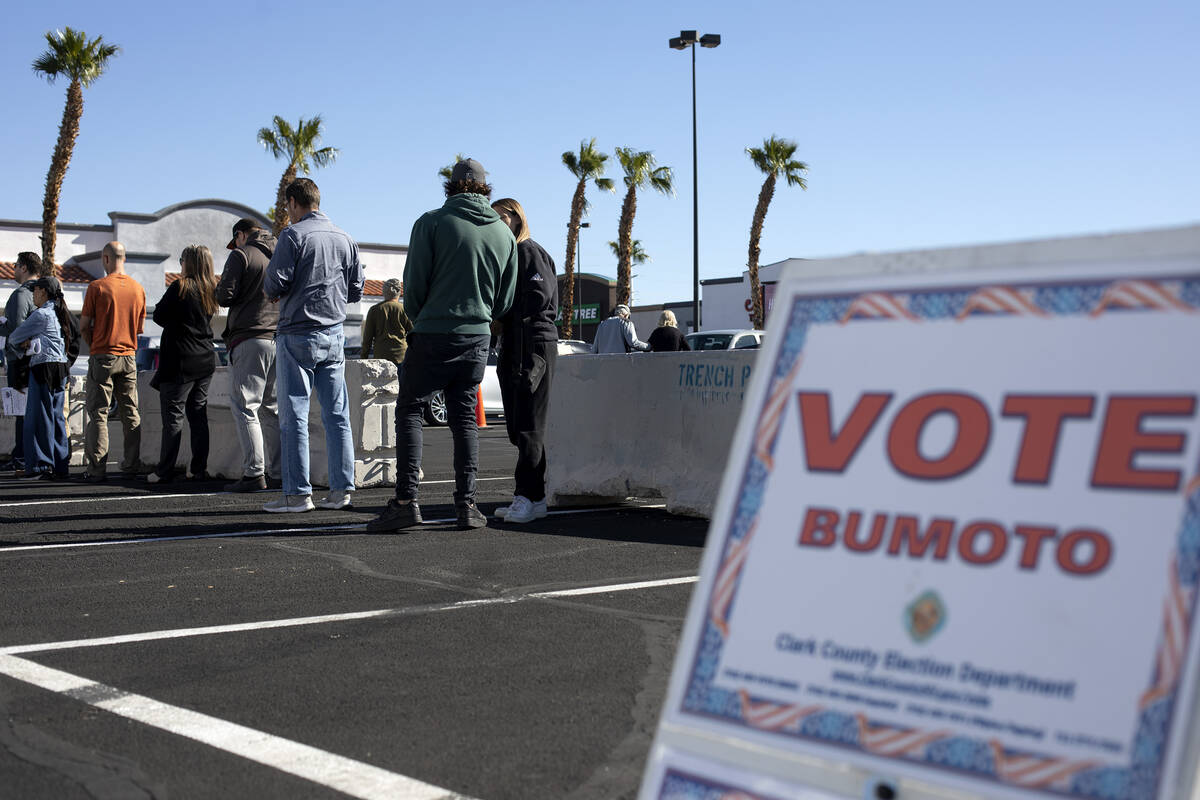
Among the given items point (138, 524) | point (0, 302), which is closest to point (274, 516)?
point (138, 524)

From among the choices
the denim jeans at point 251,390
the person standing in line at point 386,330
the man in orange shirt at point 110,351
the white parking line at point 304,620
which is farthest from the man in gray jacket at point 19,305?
the white parking line at point 304,620

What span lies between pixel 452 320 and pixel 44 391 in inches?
220

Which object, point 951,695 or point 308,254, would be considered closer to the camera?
point 951,695

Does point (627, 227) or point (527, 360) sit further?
point (627, 227)

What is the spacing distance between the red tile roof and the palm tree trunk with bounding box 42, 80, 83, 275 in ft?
6.19

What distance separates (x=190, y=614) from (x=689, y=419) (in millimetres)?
3629

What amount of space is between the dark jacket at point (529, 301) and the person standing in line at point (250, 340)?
219 cm

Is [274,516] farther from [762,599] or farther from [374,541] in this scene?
[762,599]

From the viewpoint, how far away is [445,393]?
7156 mm

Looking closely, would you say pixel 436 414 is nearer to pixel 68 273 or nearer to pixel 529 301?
pixel 529 301

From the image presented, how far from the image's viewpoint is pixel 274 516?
798 cm

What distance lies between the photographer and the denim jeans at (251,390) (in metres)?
9.23

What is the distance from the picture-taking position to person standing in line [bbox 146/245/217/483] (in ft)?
33.6

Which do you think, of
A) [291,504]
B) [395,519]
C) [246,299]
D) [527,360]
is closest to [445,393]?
[527,360]
